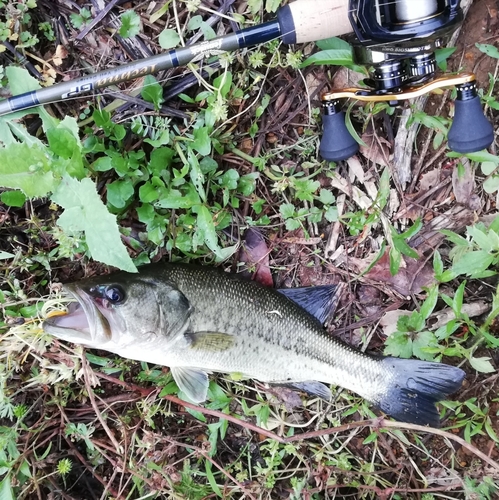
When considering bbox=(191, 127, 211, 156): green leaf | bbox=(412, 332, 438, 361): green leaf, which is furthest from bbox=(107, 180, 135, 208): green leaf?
bbox=(412, 332, 438, 361): green leaf

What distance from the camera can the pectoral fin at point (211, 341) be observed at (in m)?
2.37

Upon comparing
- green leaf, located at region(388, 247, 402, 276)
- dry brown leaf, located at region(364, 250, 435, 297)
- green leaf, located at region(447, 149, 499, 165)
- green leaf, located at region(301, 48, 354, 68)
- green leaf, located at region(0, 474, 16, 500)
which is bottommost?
green leaf, located at region(0, 474, 16, 500)

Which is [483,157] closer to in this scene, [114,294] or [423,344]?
[423,344]

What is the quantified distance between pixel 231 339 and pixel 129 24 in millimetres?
1636

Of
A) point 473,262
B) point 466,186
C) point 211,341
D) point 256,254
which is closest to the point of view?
point 473,262

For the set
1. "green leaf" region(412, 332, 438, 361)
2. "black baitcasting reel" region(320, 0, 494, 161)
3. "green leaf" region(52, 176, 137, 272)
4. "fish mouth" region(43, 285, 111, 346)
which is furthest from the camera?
"green leaf" region(412, 332, 438, 361)

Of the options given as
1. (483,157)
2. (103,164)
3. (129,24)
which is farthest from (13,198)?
(483,157)

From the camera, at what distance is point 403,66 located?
6.81 feet

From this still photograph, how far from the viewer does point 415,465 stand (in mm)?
2600

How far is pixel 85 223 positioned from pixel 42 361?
929 millimetres

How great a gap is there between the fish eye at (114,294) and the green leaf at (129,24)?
1.25 meters

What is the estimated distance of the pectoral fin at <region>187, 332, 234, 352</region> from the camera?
2.37m

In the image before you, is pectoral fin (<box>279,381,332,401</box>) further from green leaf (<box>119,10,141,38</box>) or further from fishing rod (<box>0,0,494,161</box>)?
green leaf (<box>119,10,141,38</box>)

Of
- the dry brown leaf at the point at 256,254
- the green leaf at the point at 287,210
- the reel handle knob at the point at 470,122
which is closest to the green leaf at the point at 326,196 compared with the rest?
the green leaf at the point at 287,210
